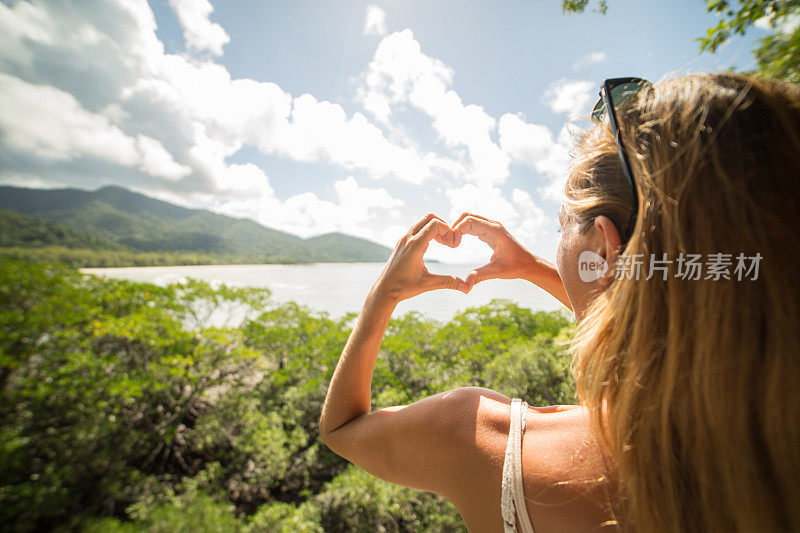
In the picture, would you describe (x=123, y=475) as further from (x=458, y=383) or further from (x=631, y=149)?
(x=631, y=149)

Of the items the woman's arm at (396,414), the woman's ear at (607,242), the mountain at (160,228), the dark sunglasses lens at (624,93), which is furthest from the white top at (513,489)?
the mountain at (160,228)

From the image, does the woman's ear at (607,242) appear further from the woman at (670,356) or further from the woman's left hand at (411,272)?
the woman's left hand at (411,272)

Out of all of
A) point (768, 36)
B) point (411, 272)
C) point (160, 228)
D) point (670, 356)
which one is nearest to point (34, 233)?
point (411, 272)

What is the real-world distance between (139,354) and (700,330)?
20.1 ft

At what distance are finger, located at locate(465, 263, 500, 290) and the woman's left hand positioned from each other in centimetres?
6

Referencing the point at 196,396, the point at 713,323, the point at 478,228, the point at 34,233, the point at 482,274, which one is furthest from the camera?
the point at 196,396

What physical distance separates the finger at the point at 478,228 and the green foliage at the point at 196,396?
2274mm

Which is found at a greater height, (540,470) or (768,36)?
(768,36)

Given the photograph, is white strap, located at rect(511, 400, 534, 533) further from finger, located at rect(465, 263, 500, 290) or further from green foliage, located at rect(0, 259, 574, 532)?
green foliage, located at rect(0, 259, 574, 532)

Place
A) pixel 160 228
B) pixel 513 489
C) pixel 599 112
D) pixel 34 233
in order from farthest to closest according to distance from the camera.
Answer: pixel 160 228 < pixel 34 233 < pixel 599 112 < pixel 513 489

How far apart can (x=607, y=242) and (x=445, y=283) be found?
583mm

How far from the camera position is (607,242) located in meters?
0.86

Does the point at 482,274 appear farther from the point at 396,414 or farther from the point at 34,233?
the point at 34,233

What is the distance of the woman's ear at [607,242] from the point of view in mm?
852
